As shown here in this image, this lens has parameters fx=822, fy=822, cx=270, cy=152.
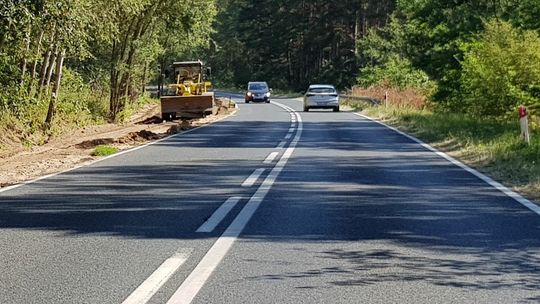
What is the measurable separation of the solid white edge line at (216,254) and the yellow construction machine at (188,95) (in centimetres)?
2328

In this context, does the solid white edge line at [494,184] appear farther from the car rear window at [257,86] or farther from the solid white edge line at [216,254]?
the car rear window at [257,86]

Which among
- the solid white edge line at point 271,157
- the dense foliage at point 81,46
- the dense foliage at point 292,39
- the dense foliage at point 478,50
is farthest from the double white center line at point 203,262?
the dense foliage at point 292,39

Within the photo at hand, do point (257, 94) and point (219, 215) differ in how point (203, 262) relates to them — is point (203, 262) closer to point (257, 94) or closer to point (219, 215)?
point (219, 215)

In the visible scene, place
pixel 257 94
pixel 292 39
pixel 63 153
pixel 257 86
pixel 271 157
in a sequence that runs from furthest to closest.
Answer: pixel 292 39 < pixel 257 86 < pixel 257 94 < pixel 63 153 < pixel 271 157

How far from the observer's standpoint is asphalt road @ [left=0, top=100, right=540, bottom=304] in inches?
257

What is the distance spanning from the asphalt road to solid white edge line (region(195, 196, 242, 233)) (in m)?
0.02

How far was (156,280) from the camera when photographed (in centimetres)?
679

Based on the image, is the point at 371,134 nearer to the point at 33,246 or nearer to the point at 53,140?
the point at 53,140

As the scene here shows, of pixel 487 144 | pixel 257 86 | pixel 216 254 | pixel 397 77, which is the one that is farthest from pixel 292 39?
pixel 216 254

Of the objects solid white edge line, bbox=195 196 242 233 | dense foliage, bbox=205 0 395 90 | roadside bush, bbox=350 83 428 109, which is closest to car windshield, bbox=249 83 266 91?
roadside bush, bbox=350 83 428 109

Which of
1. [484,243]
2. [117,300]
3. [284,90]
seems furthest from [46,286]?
[284,90]

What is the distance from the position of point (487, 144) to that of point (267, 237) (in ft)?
39.3

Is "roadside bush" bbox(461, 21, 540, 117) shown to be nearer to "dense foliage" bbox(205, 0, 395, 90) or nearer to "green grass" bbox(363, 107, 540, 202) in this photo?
"green grass" bbox(363, 107, 540, 202)

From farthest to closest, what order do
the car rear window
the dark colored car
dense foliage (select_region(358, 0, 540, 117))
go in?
the car rear window → the dark colored car → dense foliage (select_region(358, 0, 540, 117))
